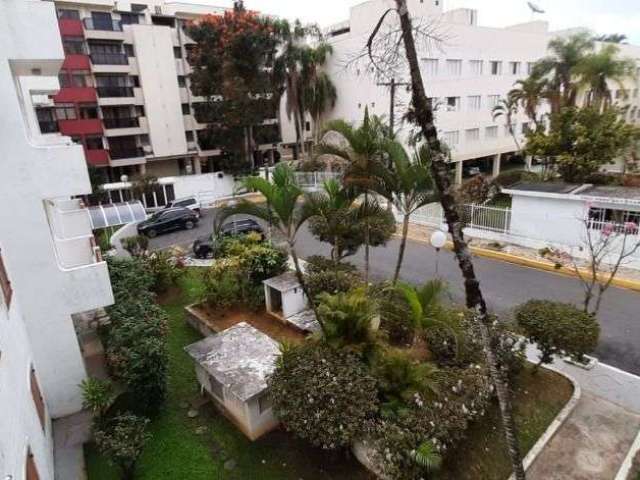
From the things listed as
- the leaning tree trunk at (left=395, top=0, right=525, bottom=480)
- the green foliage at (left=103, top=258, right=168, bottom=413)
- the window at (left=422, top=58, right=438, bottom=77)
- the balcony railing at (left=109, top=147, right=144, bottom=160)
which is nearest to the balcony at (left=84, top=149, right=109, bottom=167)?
the balcony railing at (left=109, top=147, right=144, bottom=160)

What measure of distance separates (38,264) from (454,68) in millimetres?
29690

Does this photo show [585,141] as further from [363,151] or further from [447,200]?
[447,200]

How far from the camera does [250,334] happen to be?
8859 mm

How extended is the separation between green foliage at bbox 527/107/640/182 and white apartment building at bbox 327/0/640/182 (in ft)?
28.5

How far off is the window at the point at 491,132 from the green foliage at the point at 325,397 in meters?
32.0

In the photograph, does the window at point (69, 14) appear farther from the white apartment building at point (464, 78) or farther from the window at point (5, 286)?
the window at point (5, 286)

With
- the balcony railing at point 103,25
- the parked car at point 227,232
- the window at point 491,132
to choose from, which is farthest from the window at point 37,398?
the window at point 491,132

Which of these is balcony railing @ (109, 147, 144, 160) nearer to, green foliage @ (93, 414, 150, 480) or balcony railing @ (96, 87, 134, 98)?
balcony railing @ (96, 87, 134, 98)

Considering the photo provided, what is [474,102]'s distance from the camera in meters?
31.5

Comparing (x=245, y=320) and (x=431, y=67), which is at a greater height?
(x=431, y=67)

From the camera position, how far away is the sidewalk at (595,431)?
6395 millimetres

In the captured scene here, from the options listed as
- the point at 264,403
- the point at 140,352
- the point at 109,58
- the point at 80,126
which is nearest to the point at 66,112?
the point at 80,126

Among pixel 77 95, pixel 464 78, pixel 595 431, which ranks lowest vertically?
pixel 595 431

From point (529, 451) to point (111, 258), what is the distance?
39.0 feet
